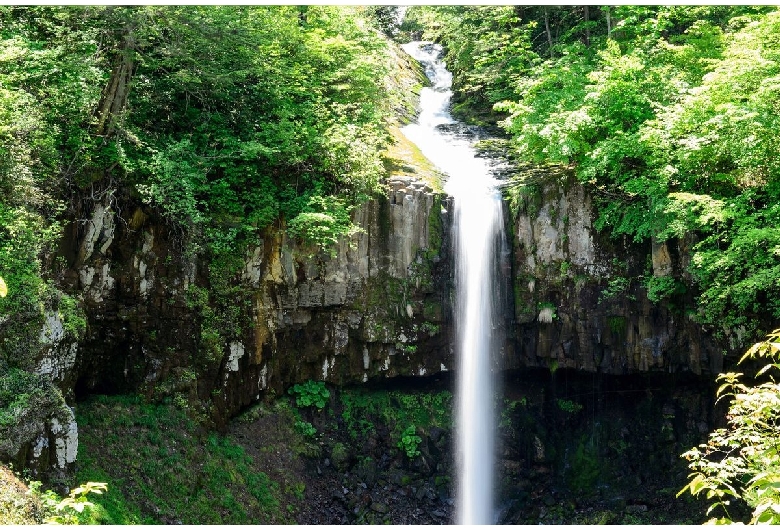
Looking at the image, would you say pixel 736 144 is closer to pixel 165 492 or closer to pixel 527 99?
pixel 527 99

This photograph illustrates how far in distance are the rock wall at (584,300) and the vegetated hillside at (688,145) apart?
396mm

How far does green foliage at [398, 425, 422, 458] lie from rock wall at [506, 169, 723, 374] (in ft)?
10.6

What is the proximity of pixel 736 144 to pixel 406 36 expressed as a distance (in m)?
19.9

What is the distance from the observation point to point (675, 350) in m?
14.9

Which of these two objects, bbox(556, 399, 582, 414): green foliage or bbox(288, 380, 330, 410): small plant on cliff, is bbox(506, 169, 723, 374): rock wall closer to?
bbox(556, 399, 582, 414): green foliage

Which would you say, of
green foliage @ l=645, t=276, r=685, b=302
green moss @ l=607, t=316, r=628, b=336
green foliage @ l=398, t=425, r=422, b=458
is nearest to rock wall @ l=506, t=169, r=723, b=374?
green moss @ l=607, t=316, r=628, b=336

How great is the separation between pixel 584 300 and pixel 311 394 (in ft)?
22.5

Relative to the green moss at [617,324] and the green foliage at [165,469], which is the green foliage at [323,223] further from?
the green moss at [617,324]

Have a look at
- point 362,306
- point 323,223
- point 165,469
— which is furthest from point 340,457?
point 323,223

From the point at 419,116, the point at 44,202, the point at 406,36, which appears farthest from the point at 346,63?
the point at 406,36

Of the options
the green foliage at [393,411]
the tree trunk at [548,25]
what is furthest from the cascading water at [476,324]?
the tree trunk at [548,25]

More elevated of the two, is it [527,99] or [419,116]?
[419,116]

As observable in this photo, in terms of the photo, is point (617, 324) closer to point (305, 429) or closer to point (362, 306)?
point (362, 306)

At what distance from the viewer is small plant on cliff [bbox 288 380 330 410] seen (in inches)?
621
